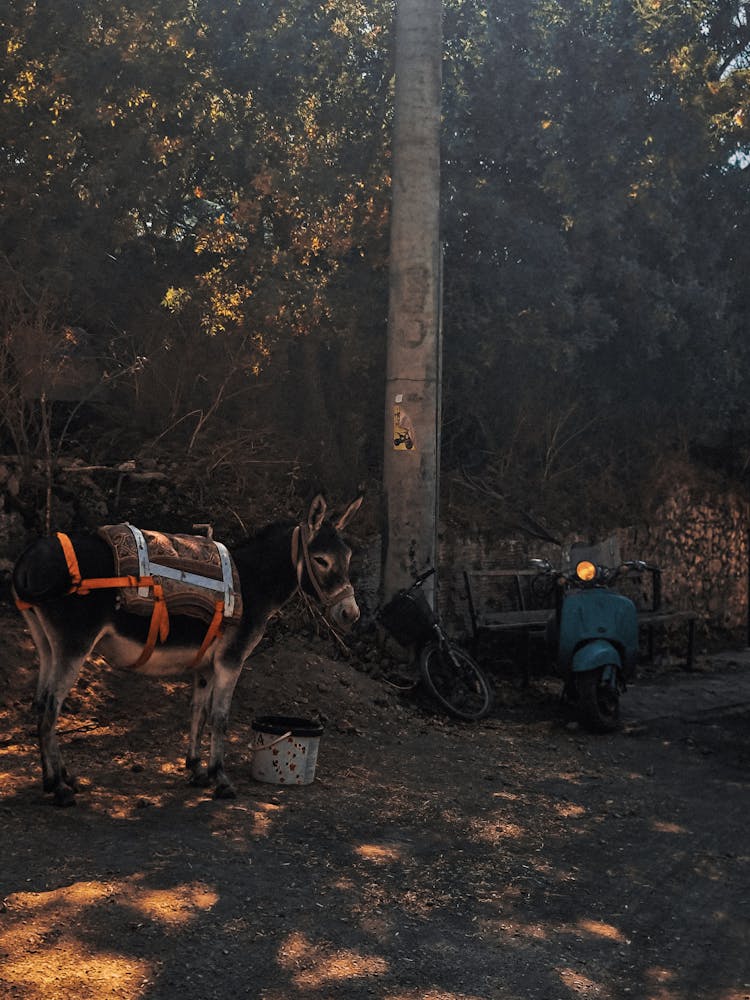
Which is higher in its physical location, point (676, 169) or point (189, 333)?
point (676, 169)

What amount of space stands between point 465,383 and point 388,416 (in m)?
4.15

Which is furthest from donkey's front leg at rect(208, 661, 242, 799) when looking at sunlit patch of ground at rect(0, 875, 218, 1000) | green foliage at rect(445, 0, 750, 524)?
green foliage at rect(445, 0, 750, 524)

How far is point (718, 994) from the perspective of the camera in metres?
4.86

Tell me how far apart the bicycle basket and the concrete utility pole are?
0.93 ft

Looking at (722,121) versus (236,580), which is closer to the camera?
(236,580)

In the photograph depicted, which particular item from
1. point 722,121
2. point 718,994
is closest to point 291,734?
point 718,994

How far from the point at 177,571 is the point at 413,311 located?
5614 millimetres

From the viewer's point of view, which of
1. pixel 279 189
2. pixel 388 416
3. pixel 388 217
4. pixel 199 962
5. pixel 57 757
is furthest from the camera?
pixel 388 217

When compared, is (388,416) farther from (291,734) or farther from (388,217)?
(291,734)

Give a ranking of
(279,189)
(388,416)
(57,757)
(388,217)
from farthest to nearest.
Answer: (388,217), (279,189), (388,416), (57,757)

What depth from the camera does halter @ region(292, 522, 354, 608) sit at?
7656mm

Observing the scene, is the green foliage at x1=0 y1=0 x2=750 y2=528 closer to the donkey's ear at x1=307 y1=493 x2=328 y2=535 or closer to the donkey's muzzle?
the donkey's ear at x1=307 y1=493 x2=328 y2=535

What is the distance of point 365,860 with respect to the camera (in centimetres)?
638

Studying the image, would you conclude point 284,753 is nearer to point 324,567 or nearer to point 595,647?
point 324,567
